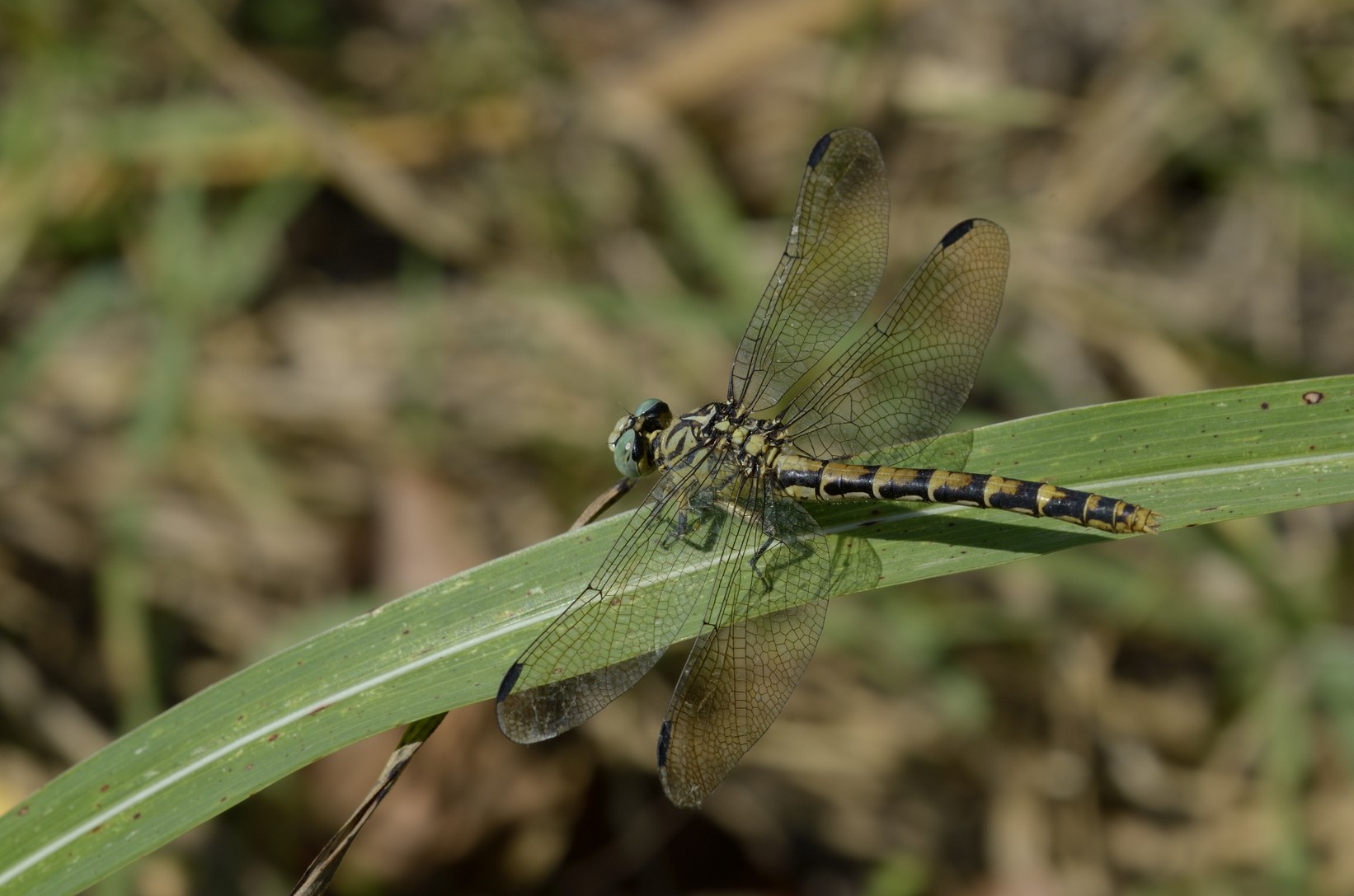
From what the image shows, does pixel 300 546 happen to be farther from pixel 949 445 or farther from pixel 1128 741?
pixel 1128 741

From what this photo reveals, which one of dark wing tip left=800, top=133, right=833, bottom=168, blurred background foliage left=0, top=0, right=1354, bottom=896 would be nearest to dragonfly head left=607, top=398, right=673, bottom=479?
dark wing tip left=800, top=133, right=833, bottom=168

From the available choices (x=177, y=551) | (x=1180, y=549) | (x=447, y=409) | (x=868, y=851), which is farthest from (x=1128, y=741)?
(x=177, y=551)

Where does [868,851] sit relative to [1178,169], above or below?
below

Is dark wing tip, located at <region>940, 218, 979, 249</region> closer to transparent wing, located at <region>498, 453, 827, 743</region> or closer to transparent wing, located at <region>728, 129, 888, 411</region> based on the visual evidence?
transparent wing, located at <region>728, 129, 888, 411</region>

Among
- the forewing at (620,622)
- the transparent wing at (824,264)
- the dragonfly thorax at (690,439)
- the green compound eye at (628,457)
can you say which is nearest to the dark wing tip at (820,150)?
the transparent wing at (824,264)

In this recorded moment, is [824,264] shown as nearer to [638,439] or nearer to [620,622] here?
[638,439]

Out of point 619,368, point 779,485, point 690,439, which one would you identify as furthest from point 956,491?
point 619,368
